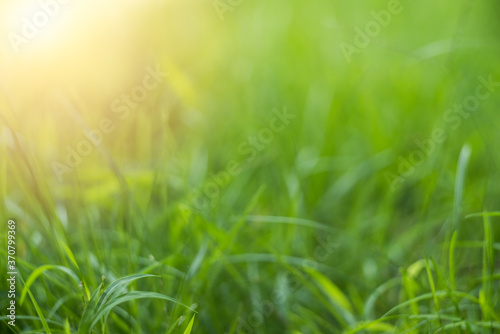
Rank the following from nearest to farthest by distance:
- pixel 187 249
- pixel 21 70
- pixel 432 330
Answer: pixel 432 330, pixel 187 249, pixel 21 70

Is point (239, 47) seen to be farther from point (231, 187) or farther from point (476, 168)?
point (476, 168)

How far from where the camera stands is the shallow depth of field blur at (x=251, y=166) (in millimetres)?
1107

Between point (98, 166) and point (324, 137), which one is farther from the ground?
point (98, 166)

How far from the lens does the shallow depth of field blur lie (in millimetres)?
1107

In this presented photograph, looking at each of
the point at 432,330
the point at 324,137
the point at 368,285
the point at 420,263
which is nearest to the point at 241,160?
the point at 324,137

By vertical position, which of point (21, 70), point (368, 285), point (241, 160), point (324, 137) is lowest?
point (368, 285)

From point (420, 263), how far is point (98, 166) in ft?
3.13

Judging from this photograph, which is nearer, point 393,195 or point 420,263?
point 420,263

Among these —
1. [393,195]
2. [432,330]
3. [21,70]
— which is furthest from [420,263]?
[21,70]

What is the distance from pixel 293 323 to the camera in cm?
124

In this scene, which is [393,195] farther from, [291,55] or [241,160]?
[291,55]

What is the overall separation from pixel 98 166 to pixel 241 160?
43 centimetres

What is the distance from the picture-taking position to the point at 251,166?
159cm

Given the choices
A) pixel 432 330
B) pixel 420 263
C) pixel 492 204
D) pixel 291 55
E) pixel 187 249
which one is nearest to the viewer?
pixel 432 330
